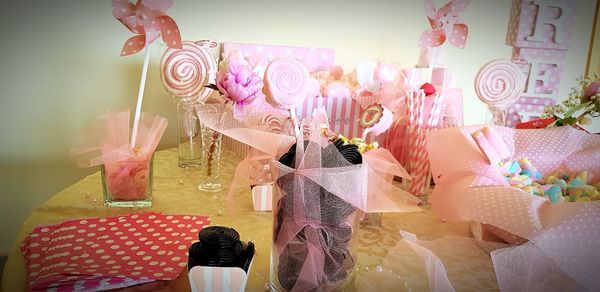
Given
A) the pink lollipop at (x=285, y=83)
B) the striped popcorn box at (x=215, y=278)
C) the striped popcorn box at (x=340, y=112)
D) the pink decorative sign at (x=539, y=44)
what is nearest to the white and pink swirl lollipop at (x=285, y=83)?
the pink lollipop at (x=285, y=83)

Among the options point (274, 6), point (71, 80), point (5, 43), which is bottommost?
point (71, 80)

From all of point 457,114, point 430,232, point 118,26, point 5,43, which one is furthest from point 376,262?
point 5,43

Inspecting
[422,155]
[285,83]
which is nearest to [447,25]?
[422,155]

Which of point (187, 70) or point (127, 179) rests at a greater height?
point (187, 70)

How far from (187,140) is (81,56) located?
474 millimetres

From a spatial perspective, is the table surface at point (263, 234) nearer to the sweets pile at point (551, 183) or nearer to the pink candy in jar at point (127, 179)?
the pink candy in jar at point (127, 179)

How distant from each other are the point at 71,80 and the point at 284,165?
1.12 metres

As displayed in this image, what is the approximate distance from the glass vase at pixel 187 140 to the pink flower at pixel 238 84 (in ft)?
1.25

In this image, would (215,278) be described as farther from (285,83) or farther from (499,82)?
(499,82)

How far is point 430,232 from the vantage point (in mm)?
968

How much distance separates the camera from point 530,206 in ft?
2.57

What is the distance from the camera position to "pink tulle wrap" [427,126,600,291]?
0.69 meters

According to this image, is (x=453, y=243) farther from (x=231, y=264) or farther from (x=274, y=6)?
(x=274, y=6)

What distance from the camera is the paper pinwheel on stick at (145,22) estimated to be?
960mm
